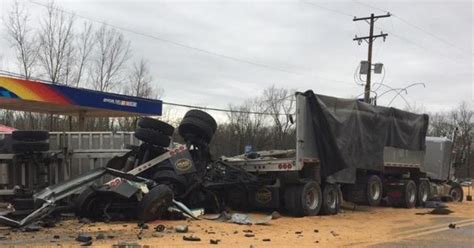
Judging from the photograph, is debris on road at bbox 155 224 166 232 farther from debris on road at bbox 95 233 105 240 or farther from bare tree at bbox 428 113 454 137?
bare tree at bbox 428 113 454 137

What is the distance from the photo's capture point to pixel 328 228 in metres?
14.5

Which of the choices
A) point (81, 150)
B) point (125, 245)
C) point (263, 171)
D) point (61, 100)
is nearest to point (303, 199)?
point (263, 171)

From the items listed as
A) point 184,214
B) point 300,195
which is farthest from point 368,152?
point 184,214

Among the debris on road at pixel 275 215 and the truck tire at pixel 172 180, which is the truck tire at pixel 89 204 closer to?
the truck tire at pixel 172 180

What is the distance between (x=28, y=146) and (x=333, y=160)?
345 inches

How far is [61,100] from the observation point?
56.6 feet

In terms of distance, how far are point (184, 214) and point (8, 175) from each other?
15.6 ft

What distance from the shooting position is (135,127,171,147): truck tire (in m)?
15.4

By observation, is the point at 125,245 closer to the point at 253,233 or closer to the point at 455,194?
the point at 253,233

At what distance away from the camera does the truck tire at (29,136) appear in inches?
583

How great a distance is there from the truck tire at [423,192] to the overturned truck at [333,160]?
5.21ft

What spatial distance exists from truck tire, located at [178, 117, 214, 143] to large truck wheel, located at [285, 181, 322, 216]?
9.83 ft

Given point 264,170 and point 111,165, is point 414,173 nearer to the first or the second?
point 264,170

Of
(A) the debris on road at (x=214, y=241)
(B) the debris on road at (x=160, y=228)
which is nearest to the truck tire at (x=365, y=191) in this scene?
(B) the debris on road at (x=160, y=228)
